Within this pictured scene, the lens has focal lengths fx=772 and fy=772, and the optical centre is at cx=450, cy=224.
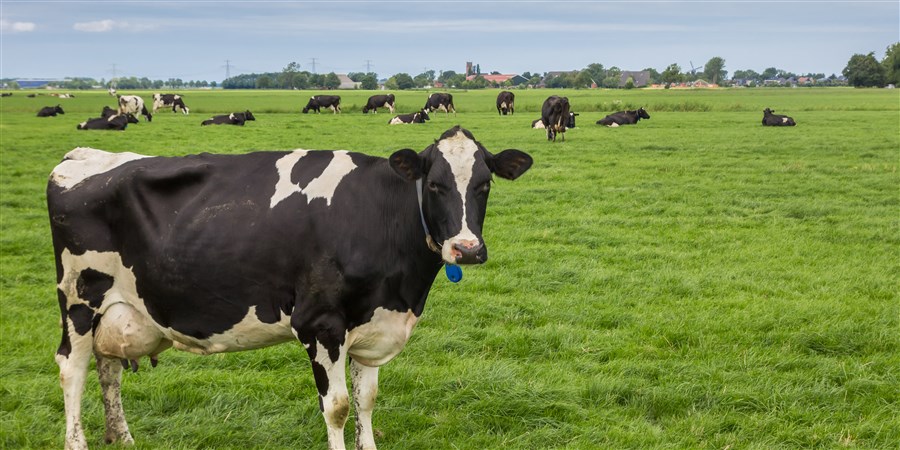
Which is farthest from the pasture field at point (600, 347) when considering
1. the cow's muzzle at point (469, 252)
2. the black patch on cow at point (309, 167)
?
the black patch on cow at point (309, 167)

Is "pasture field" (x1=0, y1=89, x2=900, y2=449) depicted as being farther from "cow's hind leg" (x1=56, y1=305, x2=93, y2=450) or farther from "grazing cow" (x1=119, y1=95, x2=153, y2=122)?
"grazing cow" (x1=119, y1=95, x2=153, y2=122)

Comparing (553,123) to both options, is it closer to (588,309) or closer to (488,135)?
(488,135)

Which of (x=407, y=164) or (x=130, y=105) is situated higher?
(x=407, y=164)

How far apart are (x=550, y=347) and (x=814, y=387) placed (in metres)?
2.25

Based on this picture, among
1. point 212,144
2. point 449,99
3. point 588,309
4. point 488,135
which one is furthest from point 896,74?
point 588,309

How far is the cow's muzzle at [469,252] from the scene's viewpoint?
4262mm

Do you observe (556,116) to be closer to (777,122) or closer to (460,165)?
(777,122)

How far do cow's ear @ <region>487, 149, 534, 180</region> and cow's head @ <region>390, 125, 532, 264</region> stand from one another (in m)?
0.06

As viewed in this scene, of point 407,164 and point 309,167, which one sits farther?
point 309,167

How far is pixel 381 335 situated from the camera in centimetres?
479

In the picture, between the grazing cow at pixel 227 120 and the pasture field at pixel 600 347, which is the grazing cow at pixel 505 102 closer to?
the grazing cow at pixel 227 120

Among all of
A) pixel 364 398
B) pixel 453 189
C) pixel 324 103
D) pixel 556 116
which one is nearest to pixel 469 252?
pixel 453 189

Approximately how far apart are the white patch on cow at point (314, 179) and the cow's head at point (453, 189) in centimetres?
50

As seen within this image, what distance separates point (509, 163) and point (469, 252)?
87 cm
